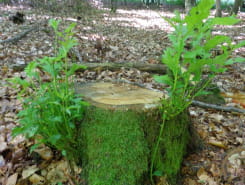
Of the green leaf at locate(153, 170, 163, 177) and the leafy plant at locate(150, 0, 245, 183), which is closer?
the leafy plant at locate(150, 0, 245, 183)

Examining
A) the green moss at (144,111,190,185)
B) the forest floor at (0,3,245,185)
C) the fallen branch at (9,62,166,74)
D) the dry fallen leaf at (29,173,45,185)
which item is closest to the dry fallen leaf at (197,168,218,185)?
the forest floor at (0,3,245,185)

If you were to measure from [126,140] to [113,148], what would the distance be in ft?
0.41

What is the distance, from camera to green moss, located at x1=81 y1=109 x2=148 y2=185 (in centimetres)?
163

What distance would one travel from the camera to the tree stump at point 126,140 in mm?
1651

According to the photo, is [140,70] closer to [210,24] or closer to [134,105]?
[134,105]

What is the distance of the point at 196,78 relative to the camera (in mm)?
1546

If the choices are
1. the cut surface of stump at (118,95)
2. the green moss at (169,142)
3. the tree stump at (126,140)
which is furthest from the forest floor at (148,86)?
the cut surface of stump at (118,95)

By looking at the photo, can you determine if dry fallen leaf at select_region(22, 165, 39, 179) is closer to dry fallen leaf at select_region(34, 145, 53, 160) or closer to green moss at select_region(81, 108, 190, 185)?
dry fallen leaf at select_region(34, 145, 53, 160)

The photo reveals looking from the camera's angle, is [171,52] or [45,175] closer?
[171,52]

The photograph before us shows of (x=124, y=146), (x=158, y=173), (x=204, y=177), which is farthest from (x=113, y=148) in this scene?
(x=204, y=177)

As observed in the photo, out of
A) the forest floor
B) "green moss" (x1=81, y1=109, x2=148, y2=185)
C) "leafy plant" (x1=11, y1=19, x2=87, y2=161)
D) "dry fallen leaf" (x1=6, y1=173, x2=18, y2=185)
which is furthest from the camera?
the forest floor

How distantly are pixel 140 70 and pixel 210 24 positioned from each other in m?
2.85

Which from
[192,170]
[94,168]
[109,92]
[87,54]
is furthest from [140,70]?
[94,168]

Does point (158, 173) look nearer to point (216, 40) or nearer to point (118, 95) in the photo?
point (118, 95)
